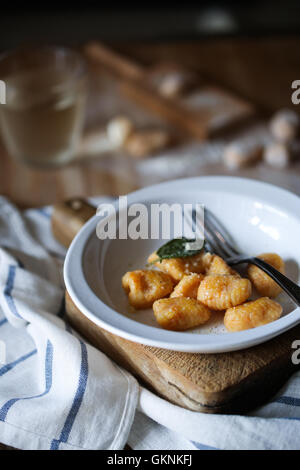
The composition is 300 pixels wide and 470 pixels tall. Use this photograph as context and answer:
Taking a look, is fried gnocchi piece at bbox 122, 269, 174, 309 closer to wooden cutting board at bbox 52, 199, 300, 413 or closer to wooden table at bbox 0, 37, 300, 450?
wooden cutting board at bbox 52, 199, 300, 413

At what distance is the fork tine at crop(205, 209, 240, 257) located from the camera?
873 millimetres

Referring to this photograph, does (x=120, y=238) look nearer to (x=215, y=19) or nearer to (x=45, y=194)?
(x=45, y=194)

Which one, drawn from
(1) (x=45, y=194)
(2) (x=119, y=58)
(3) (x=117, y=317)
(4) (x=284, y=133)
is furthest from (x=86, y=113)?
(3) (x=117, y=317)

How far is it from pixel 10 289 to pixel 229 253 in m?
0.33

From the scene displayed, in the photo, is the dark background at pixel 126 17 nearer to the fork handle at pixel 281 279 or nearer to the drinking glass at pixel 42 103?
the drinking glass at pixel 42 103

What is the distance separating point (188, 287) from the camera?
78cm

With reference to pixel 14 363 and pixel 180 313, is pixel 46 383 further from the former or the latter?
pixel 180 313

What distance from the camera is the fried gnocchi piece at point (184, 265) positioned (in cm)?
81

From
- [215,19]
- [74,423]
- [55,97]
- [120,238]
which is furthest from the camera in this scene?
[215,19]

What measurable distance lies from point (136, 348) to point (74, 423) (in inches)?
4.6

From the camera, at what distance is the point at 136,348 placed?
737 mm

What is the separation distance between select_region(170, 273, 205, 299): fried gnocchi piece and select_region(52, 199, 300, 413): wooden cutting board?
92 millimetres

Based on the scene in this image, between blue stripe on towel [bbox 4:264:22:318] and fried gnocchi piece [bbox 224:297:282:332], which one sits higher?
fried gnocchi piece [bbox 224:297:282:332]

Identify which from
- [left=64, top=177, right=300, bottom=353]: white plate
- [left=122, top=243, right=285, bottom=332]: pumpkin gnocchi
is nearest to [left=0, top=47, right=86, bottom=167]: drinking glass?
[left=64, top=177, right=300, bottom=353]: white plate
